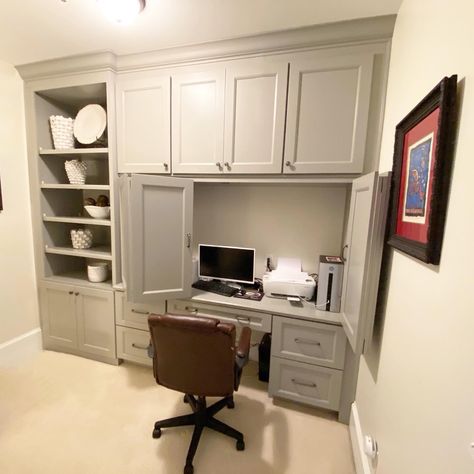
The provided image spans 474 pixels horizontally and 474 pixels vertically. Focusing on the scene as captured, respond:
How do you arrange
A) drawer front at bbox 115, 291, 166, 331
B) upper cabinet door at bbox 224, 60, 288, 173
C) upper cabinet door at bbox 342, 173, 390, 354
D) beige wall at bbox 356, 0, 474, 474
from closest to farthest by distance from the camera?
beige wall at bbox 356, 0, 474, 474 → upper cabinet door at bbox 342, 173, 390, 354 → upper cabinet door at bbox 224, 60, 288, 173 → drawer front at bbox 115, 291, 166, 331

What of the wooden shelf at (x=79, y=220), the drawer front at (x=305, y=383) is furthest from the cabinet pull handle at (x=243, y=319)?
the wooden shelf at (x=79, y=220)

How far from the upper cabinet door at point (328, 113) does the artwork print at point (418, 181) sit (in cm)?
60

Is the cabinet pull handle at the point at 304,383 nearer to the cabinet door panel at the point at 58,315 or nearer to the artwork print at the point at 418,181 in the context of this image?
the artwork print at the point at 418,181

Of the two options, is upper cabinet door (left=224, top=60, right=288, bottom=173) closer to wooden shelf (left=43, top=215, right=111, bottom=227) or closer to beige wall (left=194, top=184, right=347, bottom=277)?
beige wall (left=194, top=184, right=347, bottom=277)

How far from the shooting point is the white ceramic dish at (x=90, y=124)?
216 cm

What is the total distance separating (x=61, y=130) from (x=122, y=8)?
129cm

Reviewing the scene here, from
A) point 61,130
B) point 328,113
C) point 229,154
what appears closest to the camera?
point 328,113

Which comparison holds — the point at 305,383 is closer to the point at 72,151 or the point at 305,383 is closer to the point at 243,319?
the point at 243,319

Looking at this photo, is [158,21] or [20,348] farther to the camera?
[20,348]

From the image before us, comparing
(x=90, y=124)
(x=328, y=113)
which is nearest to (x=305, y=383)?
(x=328, y=113)

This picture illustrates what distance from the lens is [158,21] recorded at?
59.6 inches

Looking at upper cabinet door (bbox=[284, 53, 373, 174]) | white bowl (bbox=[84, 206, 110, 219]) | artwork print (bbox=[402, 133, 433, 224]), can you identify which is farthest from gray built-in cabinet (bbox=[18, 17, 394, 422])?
artwork print (bbox=[402, 133, 433, 224])

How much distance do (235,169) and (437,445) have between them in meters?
1.63

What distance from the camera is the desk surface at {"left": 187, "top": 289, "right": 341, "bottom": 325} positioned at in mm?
1693
